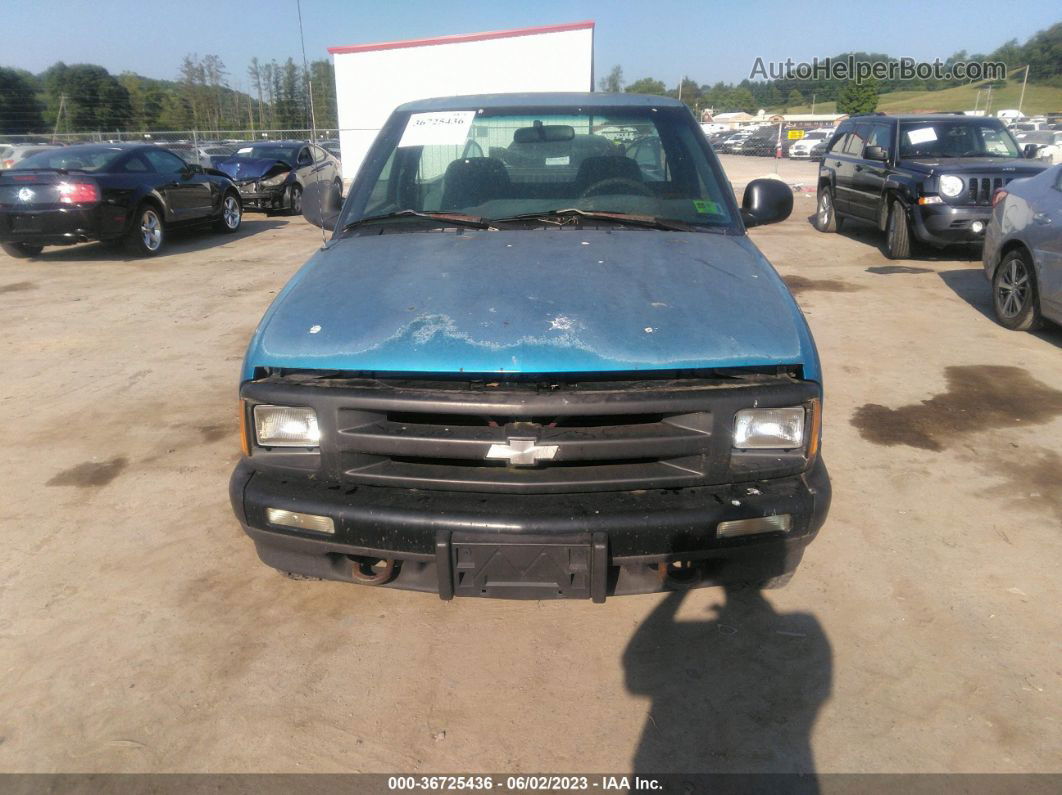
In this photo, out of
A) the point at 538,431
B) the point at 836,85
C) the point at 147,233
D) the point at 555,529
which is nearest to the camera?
the point at 555,529

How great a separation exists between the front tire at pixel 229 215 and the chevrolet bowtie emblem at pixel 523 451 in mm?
12330

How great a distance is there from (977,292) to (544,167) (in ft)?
21.7

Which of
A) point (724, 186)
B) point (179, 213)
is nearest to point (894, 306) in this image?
point (724, 186)

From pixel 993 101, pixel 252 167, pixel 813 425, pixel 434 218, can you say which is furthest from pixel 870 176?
pixel 993 101

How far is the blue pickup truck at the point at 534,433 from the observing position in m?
2.37

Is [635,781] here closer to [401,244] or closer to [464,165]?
[401,244]

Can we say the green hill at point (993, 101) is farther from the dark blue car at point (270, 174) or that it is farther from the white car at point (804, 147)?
the dark blue car at point (270, 174)

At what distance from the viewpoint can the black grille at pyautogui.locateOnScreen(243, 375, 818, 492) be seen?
2.38 m

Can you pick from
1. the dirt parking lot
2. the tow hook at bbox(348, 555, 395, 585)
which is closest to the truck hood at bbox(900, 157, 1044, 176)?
the dirt parking lot

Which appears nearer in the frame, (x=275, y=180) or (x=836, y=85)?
(x=275, y=180)

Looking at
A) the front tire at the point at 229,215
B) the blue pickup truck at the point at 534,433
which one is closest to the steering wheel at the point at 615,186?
the blue pickup truck at the point at 534,433

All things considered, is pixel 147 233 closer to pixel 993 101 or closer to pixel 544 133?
pixel 544 133

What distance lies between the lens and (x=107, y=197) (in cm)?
1027

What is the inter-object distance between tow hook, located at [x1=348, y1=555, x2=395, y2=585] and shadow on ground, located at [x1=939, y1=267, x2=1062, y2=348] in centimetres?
621
